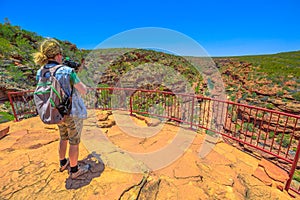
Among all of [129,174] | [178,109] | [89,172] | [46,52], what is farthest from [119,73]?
[46,52]

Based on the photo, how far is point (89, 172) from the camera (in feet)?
8.16

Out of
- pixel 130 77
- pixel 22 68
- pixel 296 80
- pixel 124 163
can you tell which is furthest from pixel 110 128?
pixel 296 80

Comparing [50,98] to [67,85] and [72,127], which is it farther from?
[72,127]

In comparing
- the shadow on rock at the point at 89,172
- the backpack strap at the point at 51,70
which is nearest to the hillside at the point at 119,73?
the shadow on rock at the point at 89,172

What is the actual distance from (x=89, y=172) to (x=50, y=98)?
1417mm

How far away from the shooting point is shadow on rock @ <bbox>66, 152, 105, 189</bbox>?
2.24m

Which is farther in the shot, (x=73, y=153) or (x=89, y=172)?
(x=89, y=172)

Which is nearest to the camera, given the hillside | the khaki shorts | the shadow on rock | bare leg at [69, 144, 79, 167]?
the khaki shorts

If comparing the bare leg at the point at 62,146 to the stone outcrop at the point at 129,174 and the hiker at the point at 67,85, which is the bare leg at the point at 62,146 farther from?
the stone outcrop at the point at 129,174

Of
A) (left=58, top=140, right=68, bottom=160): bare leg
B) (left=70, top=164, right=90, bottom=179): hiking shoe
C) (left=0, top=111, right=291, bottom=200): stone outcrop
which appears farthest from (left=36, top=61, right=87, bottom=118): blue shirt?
(left=0, top=111, right=291, bottom=200): stone outcrop

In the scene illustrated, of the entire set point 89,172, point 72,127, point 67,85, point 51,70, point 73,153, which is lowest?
point 89,172

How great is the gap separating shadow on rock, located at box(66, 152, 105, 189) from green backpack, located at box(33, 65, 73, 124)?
1.07 m

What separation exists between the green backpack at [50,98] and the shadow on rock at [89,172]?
3.51 feet

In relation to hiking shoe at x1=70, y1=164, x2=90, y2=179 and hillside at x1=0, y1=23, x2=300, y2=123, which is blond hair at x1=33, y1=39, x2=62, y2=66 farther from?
hillside at x1=0, y1=23, x2=300, y2=123
